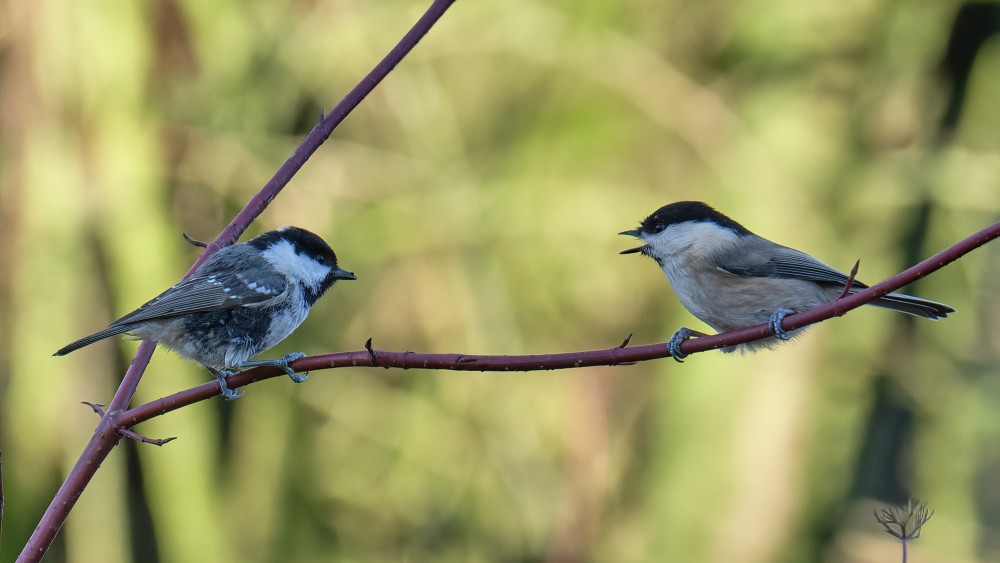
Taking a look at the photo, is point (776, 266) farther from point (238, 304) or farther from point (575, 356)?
point (238, 304)

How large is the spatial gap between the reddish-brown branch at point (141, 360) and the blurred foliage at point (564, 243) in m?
1.70

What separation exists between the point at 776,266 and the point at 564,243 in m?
1.46

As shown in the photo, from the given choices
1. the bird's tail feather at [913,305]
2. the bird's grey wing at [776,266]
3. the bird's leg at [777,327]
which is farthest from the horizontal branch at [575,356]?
the bird's grey wing at [776,266]

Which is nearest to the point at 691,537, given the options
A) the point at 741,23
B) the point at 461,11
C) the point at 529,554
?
the point at 529,554

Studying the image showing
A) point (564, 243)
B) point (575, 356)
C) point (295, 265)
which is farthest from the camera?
point (564, 243)

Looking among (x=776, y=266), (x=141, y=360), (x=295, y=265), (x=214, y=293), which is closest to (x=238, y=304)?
(x=214, y=293)

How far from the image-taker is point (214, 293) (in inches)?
85.3

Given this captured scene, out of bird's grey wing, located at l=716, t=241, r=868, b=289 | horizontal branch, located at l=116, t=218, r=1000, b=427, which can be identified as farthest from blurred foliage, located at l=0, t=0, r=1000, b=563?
horizontal branch, located at l=116, t=218, r=1000, b=427

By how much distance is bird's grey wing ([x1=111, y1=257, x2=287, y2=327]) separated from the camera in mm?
2035

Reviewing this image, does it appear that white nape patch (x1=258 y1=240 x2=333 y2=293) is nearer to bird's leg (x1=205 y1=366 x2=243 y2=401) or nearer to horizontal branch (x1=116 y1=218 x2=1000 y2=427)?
bird's leg (x1=205 y1=366 x2=243 y2=401)

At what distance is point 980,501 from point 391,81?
11.0 ft

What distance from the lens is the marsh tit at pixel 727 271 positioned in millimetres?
2084

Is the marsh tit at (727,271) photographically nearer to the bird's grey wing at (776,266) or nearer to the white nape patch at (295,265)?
the bird's grey wing at (776,266)

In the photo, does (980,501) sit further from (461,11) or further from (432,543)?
(461,11)
